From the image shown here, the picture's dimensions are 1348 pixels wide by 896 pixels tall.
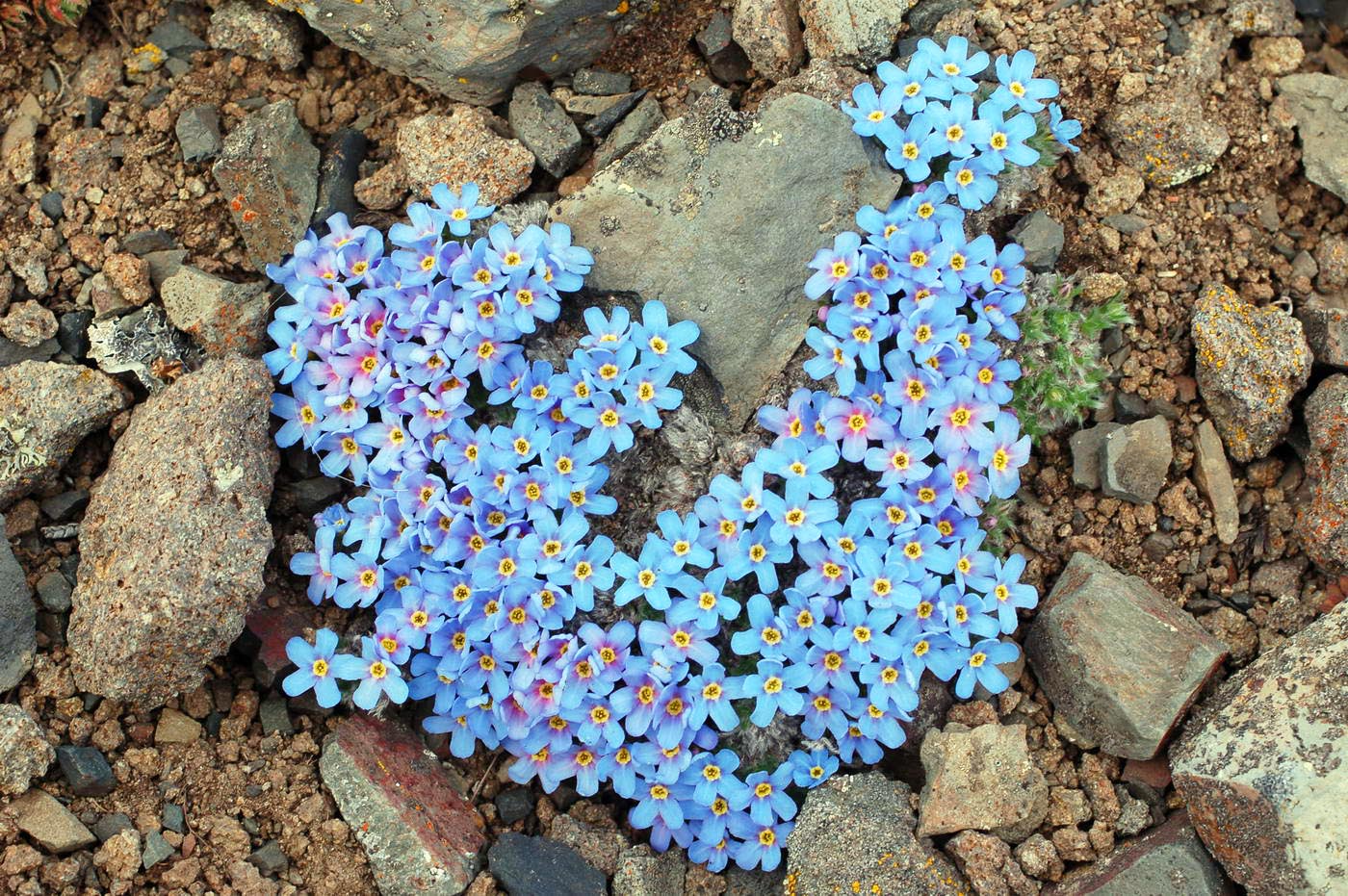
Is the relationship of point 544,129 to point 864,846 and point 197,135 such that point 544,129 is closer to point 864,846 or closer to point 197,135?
point 197,135

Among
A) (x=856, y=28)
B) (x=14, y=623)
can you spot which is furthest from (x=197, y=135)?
(x=856, y=28)

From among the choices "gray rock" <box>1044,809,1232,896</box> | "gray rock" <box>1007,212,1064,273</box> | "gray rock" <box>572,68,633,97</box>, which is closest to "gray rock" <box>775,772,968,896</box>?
"gray rock" <box>1044,809,1232,896</box>

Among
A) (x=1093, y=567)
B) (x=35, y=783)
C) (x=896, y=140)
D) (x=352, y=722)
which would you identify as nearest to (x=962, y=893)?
(x=1093, y=567)

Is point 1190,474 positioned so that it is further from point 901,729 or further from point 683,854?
point 683,854

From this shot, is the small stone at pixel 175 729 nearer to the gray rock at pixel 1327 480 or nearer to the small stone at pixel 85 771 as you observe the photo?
the small stone at pixel 85 771

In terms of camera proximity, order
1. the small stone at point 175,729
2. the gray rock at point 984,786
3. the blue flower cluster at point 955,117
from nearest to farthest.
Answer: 1. the gray rock at point 984,786
2. the small stone at point 175,729
3. the blue flower cluster at point 955,117

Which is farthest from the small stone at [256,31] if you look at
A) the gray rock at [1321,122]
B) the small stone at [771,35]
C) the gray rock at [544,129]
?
the gray rock at [1321,122]
